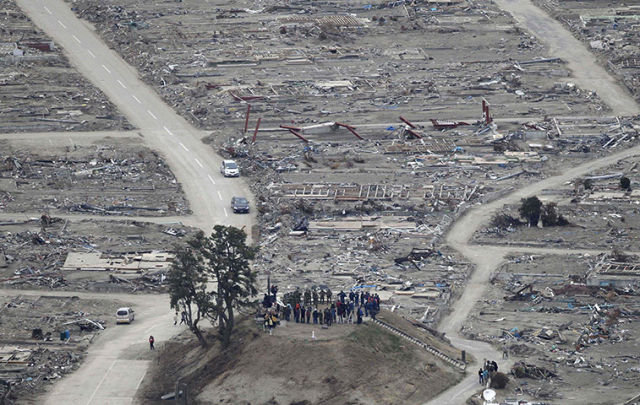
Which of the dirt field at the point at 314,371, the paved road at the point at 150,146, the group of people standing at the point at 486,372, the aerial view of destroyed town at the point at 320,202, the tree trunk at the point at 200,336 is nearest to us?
the dirt field at the point at 314,371

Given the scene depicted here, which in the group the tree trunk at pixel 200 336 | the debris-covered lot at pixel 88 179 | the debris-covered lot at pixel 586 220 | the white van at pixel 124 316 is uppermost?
the tree trunk at pixel 200 336

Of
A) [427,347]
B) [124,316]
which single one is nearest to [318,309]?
[427,347]

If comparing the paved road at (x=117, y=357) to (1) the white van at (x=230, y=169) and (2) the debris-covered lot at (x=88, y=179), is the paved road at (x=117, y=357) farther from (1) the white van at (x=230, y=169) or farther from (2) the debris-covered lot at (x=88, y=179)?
(1) the white van at (x=230, y=169)

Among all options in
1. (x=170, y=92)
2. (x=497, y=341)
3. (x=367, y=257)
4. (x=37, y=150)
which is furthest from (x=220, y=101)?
(x=497, y=341)

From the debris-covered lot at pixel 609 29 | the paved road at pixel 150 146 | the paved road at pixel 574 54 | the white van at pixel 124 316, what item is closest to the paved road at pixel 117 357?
the paved road at pixel 150 146

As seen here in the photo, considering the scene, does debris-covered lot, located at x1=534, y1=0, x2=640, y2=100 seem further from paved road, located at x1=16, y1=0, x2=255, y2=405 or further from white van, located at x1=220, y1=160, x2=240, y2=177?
paved road, located at x1=16, y1=0, x2=255, y2=405

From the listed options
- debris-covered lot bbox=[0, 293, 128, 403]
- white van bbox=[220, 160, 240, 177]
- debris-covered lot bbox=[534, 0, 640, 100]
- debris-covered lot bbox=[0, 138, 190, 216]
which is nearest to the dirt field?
debris-covered lot bbox=[0, 293, 128, 403]

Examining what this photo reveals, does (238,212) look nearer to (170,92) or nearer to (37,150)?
(37,150)

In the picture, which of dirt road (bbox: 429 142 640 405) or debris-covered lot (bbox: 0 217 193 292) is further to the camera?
debris-covered lot (bbox: 0 217 193 292)
